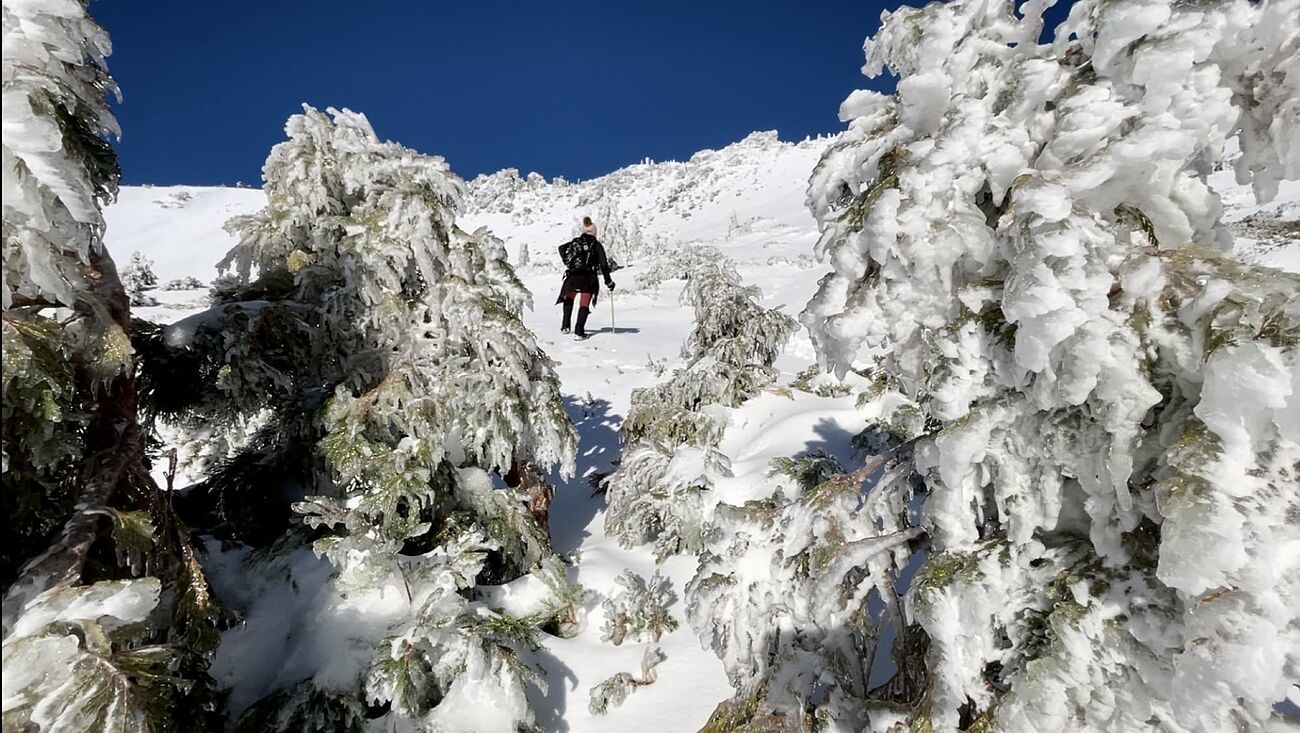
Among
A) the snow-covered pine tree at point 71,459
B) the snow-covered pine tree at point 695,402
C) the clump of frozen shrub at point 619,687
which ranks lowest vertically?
the clump of frozen shrub at point 619,687

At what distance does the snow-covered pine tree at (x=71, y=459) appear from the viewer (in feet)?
6.16

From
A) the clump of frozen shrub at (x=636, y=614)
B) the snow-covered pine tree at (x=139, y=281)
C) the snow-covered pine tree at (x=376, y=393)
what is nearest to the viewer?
the snow-covered pine tree at (x=376, y=393)

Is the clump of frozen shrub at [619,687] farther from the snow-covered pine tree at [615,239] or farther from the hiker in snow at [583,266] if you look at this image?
the snow-covered pine tree at [615,239]

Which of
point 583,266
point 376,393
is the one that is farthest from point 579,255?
point 376,393

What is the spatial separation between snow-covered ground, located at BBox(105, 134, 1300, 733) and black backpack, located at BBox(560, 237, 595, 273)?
1.49 metres

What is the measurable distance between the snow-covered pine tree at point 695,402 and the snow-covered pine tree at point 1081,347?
270 centimetres

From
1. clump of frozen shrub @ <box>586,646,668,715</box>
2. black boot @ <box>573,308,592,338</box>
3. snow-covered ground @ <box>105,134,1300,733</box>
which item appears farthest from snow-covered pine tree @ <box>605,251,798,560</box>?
black boot @ <box>573,308,592,338</box>

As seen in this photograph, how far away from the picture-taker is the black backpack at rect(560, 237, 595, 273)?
11648 mm

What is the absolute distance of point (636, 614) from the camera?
475cm

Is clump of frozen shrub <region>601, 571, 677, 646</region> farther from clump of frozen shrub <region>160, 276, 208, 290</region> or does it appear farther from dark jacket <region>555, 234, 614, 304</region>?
clump of frozen shrub <region>160, 276, 208, 290</region>

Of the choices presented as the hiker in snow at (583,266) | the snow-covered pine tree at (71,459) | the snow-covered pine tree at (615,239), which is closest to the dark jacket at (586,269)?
the hiker in snow at (583,266)

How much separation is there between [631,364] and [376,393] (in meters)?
6.80

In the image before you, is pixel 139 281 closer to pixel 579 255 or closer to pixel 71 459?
pixel 579 255

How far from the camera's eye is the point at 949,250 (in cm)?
192
